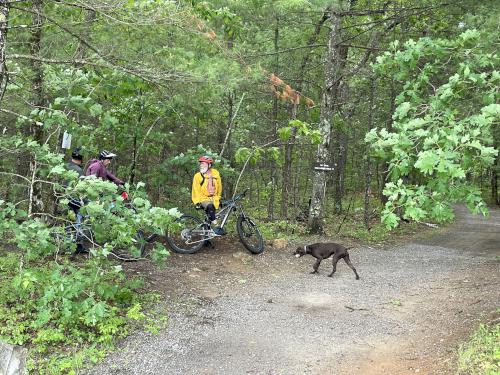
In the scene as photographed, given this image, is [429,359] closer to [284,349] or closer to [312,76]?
[284,349]

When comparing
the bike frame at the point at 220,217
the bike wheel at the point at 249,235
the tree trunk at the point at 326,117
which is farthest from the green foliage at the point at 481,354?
the tree trunk at the point at 326,117

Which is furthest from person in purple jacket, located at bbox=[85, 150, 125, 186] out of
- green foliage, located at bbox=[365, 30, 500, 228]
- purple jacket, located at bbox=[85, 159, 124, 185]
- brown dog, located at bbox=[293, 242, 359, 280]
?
green foliage, located at bbox=[365, 30, 500, 228]

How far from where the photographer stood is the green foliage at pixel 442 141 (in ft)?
13.7

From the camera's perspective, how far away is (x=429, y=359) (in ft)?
15.8

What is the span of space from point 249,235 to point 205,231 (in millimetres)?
935

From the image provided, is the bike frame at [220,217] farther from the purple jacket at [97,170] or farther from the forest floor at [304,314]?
the purple jacket at [97,170]

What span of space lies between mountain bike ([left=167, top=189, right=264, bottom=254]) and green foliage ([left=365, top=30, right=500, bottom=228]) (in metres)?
4.20

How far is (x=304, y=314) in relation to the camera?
6254mm

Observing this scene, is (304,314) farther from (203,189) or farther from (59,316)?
(203,189)

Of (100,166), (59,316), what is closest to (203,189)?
(100,166)

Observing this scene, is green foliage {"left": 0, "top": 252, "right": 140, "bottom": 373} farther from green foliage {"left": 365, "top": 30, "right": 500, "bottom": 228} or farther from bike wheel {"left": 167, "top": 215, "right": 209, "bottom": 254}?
green foliage {"left": 365, "top": 30, "right": 500, "bottom": 228}

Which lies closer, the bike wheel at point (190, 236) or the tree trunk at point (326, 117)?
the bike wheel at point (190, 236)

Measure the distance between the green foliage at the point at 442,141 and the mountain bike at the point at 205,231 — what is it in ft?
13.8

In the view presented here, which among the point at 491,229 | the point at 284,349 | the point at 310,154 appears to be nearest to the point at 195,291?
the point at 284,349
